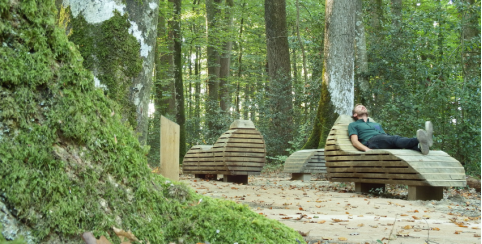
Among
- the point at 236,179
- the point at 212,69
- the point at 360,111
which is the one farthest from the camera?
the point at 212,69

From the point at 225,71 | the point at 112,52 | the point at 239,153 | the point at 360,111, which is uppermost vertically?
the point at 225,71

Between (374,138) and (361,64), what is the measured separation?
572cm

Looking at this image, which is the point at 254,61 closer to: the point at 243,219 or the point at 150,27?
the point at 150,27

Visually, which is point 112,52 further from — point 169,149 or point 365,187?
point 365,187

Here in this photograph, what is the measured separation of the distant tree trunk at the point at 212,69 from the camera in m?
18.5

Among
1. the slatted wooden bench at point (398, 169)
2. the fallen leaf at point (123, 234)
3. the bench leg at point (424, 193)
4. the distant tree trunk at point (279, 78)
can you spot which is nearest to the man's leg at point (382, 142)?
the slatted wooden bench at point (398, 169)

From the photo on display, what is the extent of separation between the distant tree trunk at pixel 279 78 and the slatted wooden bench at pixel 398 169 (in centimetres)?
829

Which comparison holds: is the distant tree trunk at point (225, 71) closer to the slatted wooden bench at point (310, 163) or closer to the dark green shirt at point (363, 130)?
the slatted wooden bench at point (310, 163)

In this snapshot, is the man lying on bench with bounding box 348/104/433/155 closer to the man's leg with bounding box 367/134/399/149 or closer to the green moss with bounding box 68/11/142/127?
the man's leg with bounding box 367/134/399/149

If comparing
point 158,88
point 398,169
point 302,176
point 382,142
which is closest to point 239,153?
point 302,176

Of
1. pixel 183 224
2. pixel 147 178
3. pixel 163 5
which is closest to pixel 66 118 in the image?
pixel 147 178

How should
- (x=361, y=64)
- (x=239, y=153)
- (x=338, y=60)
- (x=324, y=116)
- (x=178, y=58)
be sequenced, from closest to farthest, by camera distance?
(x=239, y=153) → (x=338, y=60) → (x=324, y=116) → (x=361, y=64) → (x=178, y=58)

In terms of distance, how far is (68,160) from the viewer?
1830 mm

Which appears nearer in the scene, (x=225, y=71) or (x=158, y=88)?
(x=158, y=88)
